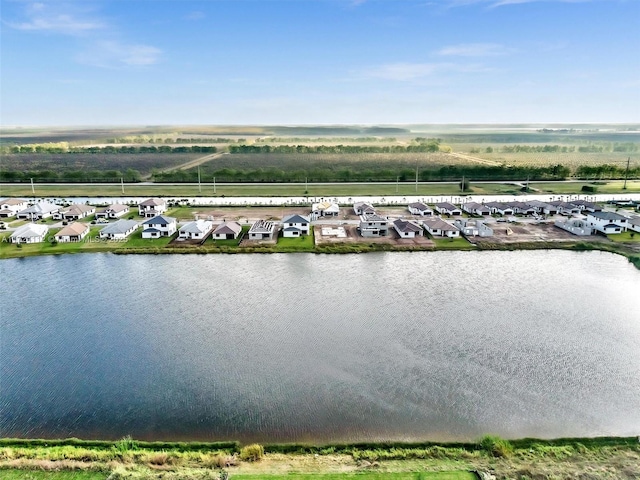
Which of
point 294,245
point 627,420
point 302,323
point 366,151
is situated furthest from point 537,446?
point 366,151

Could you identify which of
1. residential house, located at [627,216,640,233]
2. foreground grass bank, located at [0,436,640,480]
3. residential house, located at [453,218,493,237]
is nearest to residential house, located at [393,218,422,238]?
residential house, located at [453,218,493,237]

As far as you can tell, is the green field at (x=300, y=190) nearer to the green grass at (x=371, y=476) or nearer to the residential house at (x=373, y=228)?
the residential house at (x=373, y=228)

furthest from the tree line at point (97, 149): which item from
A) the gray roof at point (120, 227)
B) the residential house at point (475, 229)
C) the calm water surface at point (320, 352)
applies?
the calm water surface at point (320, 352)

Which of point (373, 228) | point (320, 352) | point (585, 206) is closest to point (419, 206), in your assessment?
point (373, 228)

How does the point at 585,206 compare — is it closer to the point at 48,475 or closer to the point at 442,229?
the point at 442,229

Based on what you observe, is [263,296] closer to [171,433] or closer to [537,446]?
[171,433]

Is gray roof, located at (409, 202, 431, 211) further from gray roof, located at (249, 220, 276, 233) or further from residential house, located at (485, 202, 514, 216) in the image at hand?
gray roof, located at (249, 220, 276, 233)

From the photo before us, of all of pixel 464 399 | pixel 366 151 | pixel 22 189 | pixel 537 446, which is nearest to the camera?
pixel 537 446
